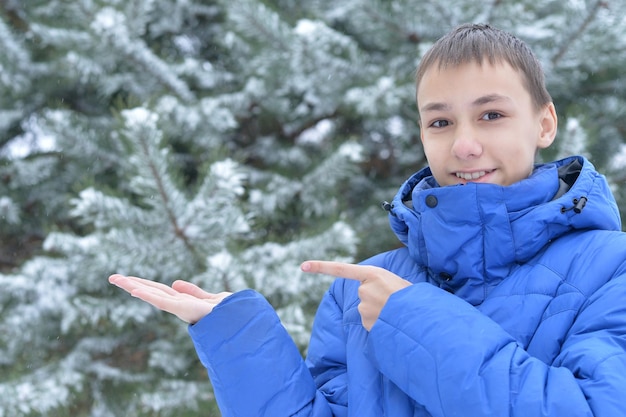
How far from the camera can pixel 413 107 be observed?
7.93 ft

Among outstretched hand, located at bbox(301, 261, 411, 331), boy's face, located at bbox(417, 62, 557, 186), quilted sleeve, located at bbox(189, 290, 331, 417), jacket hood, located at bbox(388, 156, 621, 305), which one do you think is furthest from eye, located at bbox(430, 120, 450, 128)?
quilted sleeve, located at bbox(189, 290, 331, 417)

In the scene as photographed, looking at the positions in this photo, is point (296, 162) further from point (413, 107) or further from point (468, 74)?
point (468, 74)

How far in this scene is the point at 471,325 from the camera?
75 cm

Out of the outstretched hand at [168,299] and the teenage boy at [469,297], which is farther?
the outstretched hand at [168,299]

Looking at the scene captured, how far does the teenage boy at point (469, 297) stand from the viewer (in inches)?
28.5

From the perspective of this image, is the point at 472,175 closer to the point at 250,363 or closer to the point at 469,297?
the point at 469,297

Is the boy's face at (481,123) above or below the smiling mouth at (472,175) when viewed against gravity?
above

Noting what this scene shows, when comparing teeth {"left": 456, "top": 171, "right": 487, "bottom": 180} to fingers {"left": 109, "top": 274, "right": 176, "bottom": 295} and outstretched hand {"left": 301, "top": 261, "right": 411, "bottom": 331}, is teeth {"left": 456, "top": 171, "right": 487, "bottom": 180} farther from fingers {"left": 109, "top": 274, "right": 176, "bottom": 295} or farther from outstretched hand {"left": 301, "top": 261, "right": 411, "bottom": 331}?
fingers {"left": 109, "top": 274, "right": 176, "bottom": 295}

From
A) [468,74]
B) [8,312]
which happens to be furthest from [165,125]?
[468,74]

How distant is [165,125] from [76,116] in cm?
43

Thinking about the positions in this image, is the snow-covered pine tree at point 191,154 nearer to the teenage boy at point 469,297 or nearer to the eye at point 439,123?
the teenage boy at point 469,297

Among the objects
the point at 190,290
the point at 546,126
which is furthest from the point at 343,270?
the point at 546,126

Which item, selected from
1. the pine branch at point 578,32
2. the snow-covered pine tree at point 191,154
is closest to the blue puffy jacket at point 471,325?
the snow-covered pine tree at point 191,154

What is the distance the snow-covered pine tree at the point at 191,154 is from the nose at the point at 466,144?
99cm
